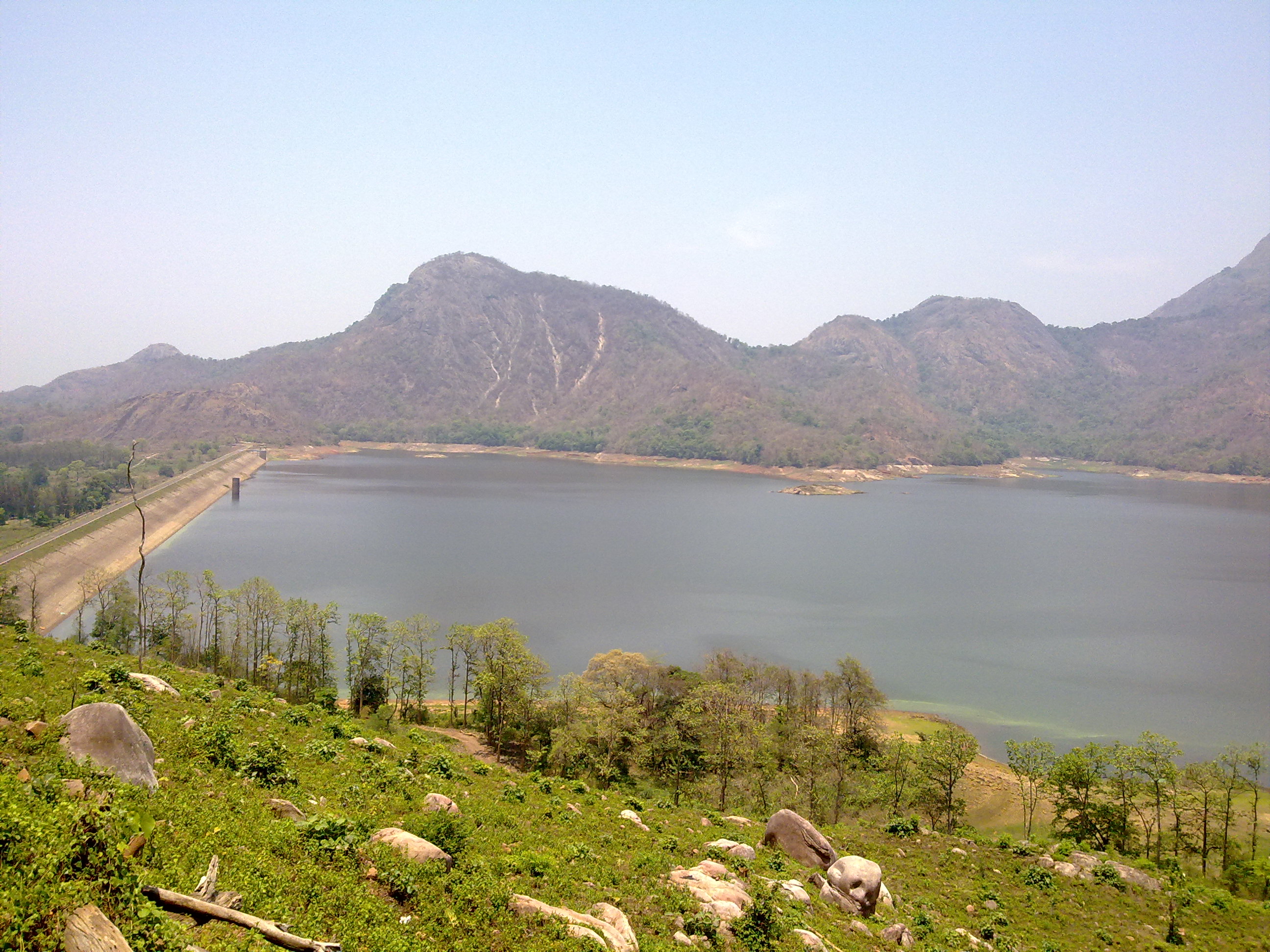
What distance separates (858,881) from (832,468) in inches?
5792

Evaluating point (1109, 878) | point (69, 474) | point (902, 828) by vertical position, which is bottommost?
point (902, 828)

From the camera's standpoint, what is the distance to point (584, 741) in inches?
894

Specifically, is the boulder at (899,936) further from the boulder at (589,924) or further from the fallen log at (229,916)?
the fallen log at (229,916)

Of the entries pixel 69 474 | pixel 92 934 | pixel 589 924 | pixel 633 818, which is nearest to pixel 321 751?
pixel 633 818

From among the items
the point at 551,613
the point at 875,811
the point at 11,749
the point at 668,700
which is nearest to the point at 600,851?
the point at 11,749

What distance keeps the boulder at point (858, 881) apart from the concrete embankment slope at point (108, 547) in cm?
4483

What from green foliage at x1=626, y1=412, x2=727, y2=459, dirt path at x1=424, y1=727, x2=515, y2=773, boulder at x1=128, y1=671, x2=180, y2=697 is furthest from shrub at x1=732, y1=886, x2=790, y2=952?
green foliage at x1=626, y1=412, x2=727, y2=459

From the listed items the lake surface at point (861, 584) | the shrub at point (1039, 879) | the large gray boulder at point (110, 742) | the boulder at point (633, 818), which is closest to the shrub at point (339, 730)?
the boulder at point (633, 818)

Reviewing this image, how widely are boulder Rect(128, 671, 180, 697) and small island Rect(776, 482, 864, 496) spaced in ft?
370

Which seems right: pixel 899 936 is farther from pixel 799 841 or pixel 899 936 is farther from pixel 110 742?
pixel 110 742

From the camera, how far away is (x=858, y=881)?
465 inches

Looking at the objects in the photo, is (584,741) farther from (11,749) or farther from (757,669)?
(11,749)

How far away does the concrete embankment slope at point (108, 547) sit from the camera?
43.8 metres

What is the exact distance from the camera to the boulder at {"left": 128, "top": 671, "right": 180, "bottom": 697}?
13.8 m
